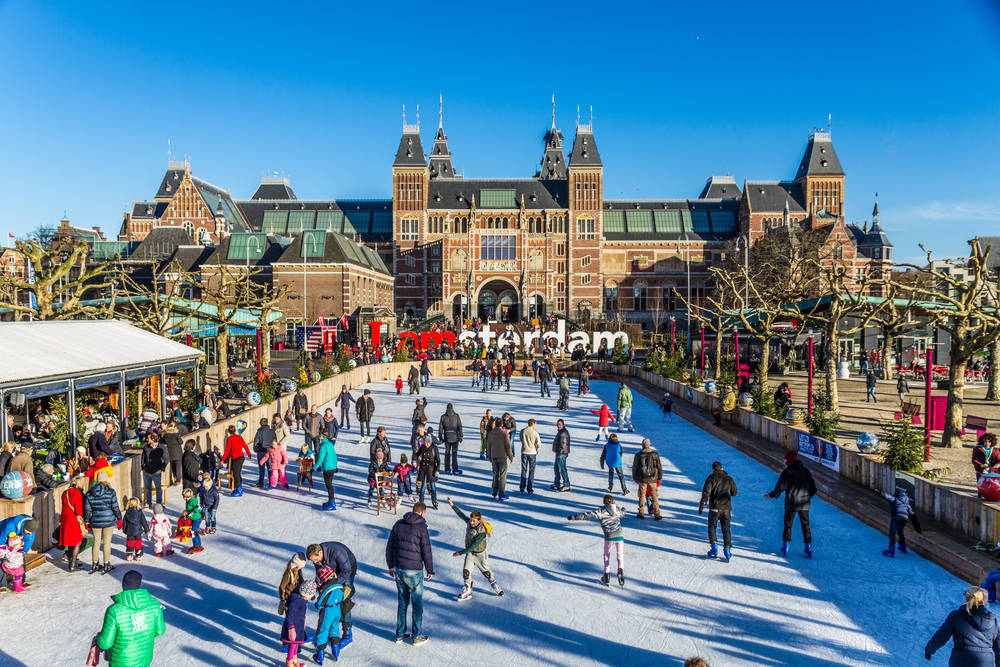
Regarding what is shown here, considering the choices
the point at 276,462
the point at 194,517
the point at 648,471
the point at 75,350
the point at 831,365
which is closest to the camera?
the point at 194,517

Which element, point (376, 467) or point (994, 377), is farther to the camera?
point (994, 377)

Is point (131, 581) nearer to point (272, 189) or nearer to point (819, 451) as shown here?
point (819, 451)

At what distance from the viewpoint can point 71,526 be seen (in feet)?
29.0

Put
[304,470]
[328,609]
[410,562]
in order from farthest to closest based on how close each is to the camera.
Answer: [304,470] → [410,562] → [328,609]

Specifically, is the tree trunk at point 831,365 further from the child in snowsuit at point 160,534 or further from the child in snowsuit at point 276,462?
the child in snowsuit at point 160,534

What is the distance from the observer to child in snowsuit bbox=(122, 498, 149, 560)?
29.7 ft

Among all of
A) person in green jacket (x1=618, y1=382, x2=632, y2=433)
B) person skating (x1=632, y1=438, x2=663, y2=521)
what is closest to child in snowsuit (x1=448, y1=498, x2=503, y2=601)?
person skating (x1=632, y1=438, x2=663, y2=521)

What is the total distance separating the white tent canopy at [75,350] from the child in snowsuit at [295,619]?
866 centimetres

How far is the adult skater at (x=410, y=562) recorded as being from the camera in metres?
6.81

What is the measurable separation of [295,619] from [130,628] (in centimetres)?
136

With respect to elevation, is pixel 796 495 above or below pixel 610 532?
above

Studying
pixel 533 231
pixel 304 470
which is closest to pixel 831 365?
pixel 304 470

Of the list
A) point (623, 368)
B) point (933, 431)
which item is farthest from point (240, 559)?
point (623, 368)

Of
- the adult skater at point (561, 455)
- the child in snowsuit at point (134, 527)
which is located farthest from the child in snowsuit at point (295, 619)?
the adult skater at point (561, 455)
